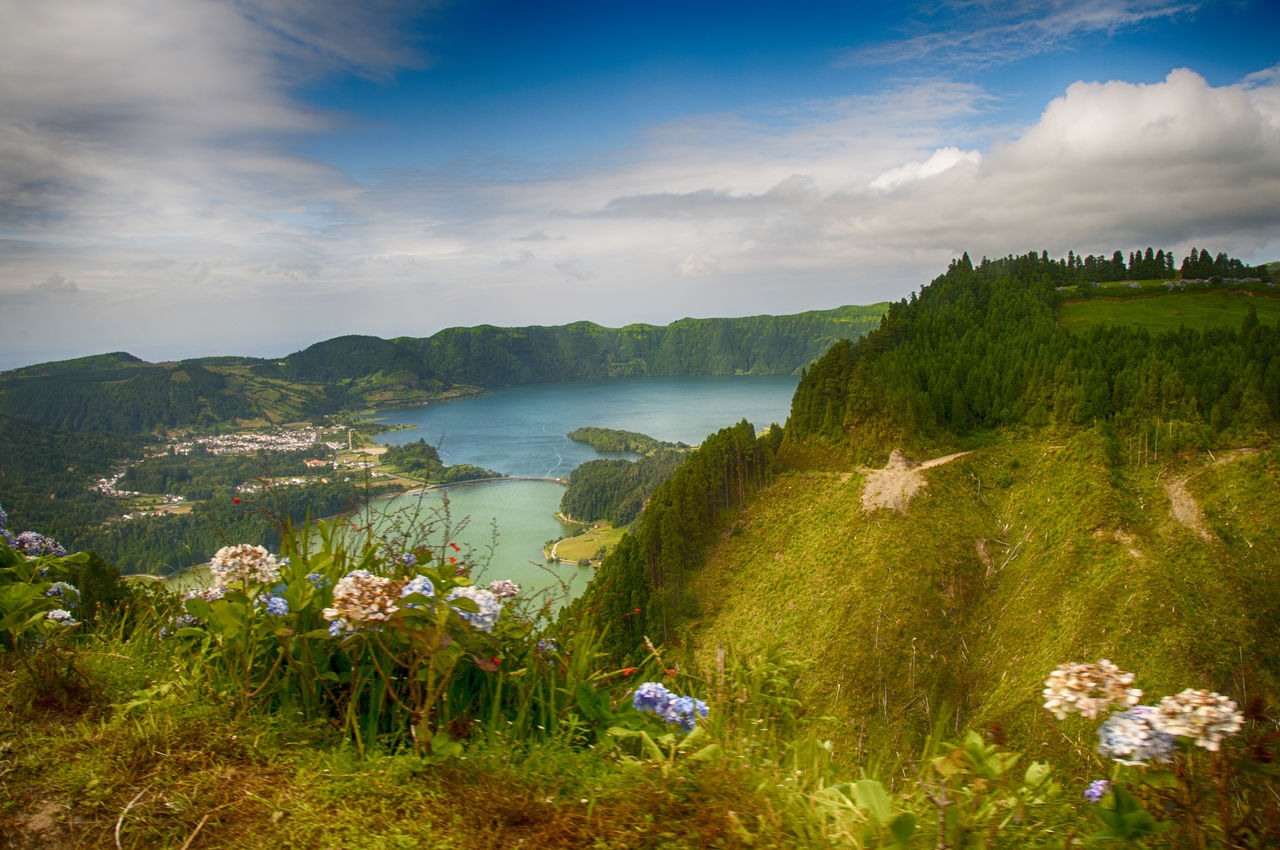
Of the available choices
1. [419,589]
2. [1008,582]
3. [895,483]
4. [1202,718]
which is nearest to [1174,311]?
[895,483]

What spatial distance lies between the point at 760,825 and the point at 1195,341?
62048 mm

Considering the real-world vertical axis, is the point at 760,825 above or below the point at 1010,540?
above

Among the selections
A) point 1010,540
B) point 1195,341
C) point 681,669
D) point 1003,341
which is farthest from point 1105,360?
point 681,669

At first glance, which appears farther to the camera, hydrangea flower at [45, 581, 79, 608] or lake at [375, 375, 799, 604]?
lake at [375, 375, 799, 604]

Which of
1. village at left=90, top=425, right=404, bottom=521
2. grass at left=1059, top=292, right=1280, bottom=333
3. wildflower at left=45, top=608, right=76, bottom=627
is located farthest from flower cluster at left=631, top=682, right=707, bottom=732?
grass at left=1059, top=292, right=1280, bottom=333

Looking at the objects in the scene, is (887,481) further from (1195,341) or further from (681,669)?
(681,669)

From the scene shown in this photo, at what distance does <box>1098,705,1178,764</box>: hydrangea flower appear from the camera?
152cm

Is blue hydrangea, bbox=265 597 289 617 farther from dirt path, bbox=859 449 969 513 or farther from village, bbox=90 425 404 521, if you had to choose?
village, bbox=90 425 404 521

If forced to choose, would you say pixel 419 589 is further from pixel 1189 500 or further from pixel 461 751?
pixel 1189 500

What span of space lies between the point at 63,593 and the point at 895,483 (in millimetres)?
43037

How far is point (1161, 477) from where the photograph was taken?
38.3 metres

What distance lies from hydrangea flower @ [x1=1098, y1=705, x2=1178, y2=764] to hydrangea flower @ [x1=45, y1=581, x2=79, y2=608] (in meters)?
4.25

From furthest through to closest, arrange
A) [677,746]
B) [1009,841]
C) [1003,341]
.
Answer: [1003,341], [677,746], [1009,841]

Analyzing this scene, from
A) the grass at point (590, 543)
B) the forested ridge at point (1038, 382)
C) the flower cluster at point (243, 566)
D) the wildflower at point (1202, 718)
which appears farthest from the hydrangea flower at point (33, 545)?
the grass at point (590, 543)
